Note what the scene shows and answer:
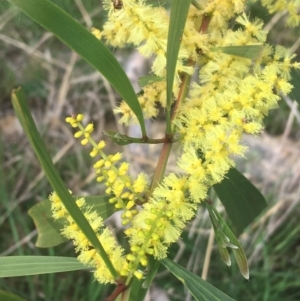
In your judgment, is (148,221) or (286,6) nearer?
(148,221)

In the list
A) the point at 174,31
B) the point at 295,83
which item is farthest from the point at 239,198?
the point at 174,31

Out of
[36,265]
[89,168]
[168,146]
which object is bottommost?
[89,168]

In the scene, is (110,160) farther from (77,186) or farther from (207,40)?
(77,186)

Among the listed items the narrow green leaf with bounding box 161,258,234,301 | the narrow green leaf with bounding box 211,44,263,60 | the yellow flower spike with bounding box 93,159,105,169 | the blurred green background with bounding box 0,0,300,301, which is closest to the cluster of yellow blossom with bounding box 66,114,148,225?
the yellow flower spike with bounding box 93,159,105,169

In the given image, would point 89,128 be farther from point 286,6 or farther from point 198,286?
point 286,6

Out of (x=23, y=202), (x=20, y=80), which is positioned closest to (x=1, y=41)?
(x=20, y=80)

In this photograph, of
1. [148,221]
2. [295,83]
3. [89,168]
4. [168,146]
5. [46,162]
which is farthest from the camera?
[89,168]
